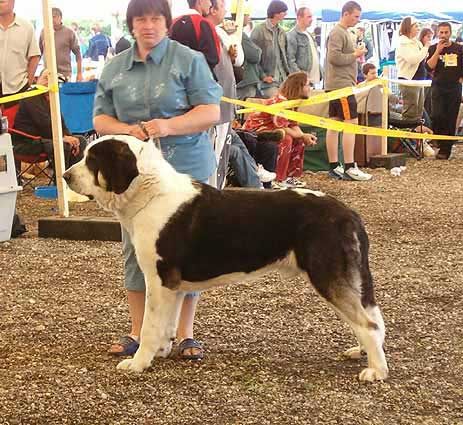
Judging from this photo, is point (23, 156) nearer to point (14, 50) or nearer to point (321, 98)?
point (14, 50)

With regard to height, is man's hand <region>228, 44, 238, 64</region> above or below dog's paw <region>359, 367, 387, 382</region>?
above

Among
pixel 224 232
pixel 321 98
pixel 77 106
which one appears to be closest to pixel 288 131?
pixel 321 98

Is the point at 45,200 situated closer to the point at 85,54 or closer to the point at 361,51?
the point at 361,51

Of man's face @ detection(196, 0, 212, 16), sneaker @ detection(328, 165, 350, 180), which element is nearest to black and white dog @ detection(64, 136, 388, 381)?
man's face @ detection(196, 0, 212, 16)

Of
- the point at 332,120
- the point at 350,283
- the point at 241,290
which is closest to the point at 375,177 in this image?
the point at 332,120

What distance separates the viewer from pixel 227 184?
10180mm

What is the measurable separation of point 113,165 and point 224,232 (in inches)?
23.7

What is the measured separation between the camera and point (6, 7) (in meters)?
10.6

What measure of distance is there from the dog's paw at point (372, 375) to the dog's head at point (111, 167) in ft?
Result: 4.51

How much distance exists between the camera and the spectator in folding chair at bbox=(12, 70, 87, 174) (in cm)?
1001

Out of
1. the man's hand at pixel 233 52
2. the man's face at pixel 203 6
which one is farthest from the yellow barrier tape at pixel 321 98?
the man's face at pixel 203 6

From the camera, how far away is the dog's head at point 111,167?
4.04 meters

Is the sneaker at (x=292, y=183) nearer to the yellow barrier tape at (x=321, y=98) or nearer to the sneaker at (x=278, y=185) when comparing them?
the sneaker at (x=278, y=185)

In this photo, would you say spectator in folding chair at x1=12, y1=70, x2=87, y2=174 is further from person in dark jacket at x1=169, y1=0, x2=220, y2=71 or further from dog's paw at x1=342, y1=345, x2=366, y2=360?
dog's paw at x1=342, y1=345, x2=366, y2=360
